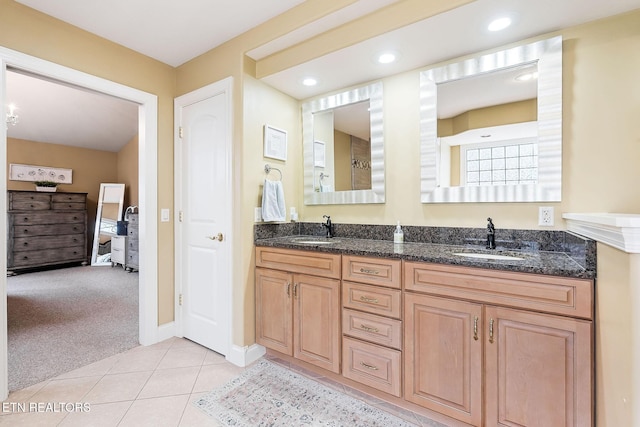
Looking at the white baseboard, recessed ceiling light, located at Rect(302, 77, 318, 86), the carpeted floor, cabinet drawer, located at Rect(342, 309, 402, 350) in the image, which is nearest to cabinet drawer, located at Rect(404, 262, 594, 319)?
cabinet drawer, located at Rect(342, 309, 402, 350)

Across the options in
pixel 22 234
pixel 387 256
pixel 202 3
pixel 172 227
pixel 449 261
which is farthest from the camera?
pixel 22 234

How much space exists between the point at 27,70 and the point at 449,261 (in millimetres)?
2822

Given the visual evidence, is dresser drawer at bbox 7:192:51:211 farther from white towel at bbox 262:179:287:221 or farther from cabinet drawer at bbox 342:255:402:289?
cabinet drawer at bbox 342:255:402:289

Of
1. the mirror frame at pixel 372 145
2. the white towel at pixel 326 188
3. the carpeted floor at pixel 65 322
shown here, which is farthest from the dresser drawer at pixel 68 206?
the white towel at pixel 326 188

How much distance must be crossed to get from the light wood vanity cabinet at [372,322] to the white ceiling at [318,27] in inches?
54.2

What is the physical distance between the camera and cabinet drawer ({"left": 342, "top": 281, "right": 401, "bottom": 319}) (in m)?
1.62

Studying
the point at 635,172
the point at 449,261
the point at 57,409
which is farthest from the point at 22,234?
the point at 635,172

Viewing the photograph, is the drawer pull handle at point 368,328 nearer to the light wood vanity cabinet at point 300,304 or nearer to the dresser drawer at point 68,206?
the light wood vanity cabinet at point 300,304

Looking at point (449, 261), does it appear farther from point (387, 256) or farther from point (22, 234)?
point (22, 234)

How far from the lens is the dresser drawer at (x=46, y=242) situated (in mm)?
4863

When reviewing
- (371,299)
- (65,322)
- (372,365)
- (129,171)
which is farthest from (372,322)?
(129,171)

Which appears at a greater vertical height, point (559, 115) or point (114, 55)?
point (114, 55)

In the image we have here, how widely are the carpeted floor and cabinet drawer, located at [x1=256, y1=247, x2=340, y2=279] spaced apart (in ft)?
4.77

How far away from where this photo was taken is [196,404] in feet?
5.62
